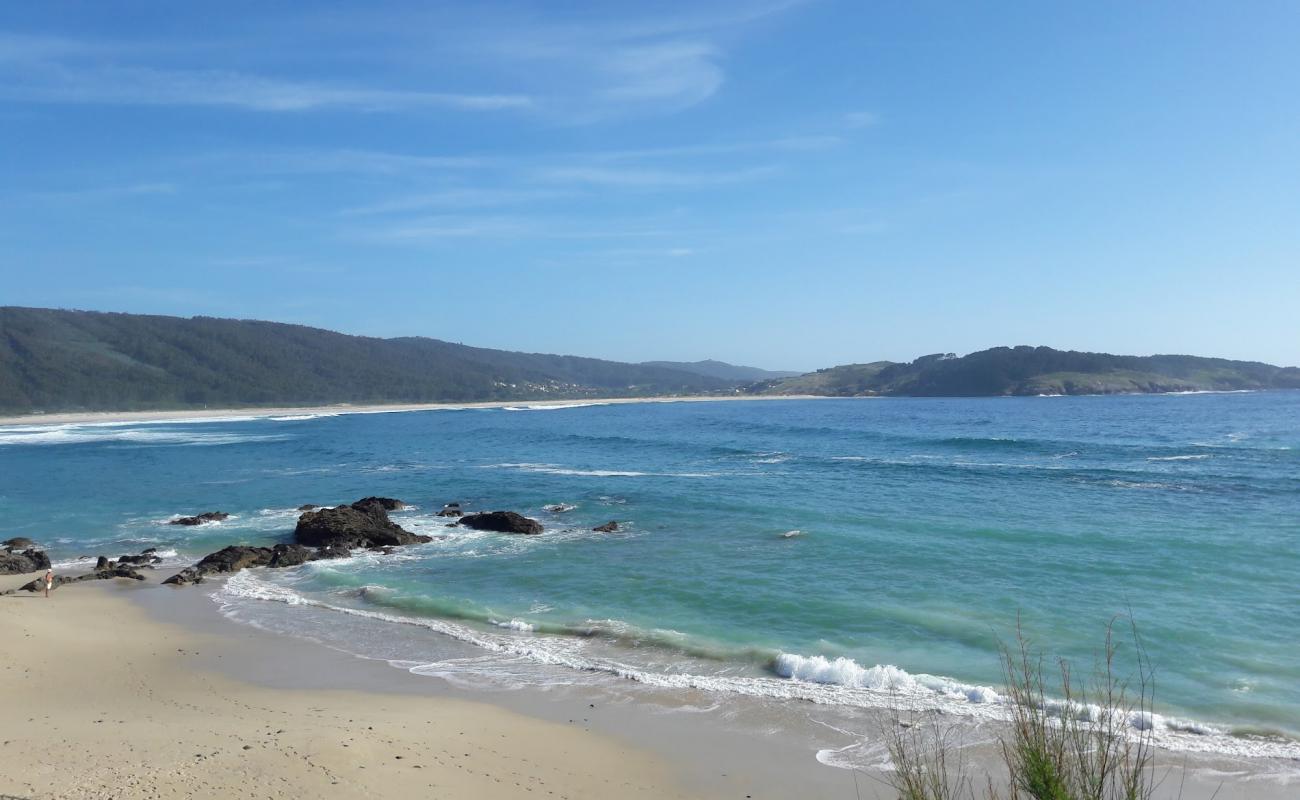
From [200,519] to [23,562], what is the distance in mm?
6630

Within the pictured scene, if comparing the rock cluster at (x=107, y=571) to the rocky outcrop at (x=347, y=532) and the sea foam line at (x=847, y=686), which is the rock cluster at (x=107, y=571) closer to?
the rocky outcrop at (x=347, y=532)

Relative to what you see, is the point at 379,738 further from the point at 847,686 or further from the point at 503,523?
the point at 503,523

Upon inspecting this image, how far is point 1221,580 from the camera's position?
16.0m

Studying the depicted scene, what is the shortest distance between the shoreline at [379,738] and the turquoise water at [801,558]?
102 cm

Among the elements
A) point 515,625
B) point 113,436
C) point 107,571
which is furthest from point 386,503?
point 113,436

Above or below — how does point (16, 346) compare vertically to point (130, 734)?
above

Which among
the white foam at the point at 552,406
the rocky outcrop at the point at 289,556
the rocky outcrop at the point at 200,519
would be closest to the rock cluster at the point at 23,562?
the rocky outcrop at the point at 289,556

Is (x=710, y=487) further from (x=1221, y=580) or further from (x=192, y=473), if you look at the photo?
(x=192, y=473)

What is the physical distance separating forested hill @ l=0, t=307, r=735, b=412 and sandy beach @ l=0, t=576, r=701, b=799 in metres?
107

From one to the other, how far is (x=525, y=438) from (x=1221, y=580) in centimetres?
4762

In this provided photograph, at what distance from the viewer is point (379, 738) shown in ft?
30.2

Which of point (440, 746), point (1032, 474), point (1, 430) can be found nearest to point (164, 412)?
point (1, 430)

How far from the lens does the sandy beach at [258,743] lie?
25.7 feet

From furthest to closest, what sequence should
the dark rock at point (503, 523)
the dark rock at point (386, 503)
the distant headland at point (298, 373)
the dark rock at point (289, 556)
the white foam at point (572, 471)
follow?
the distant headland at point (298, 373)
the white foam at point (572, 471)
the dark rock at point (386, 503)
the dark rock at point (503, 523)
the dark rock at point (289, 556)
